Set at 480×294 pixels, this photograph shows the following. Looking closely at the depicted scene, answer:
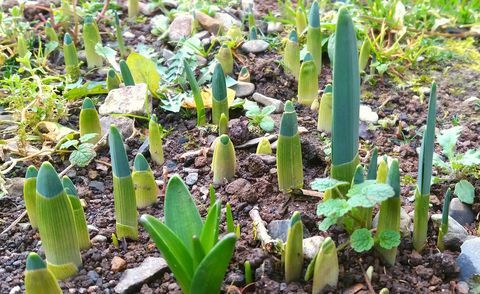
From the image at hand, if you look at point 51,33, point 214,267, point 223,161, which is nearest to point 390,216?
point 214,267

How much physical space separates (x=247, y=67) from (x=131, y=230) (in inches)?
54.7

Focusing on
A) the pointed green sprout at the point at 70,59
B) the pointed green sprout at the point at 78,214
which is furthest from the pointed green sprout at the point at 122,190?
the pointed green sprout at the point at 70,59

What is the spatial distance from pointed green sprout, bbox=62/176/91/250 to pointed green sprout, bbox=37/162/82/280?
92mm

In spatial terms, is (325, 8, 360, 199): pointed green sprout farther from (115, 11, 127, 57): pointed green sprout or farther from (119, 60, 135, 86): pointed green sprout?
(115, 11, 127, 57): pointed green sprout

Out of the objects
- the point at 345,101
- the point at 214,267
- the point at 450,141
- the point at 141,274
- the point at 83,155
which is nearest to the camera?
the point at 214,267

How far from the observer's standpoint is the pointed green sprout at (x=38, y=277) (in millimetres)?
1719

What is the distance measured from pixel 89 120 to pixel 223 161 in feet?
2.04

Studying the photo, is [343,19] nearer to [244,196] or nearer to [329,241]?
[329,241]

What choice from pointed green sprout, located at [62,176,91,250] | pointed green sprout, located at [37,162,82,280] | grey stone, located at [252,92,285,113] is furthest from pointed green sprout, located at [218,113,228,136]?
pointed green sprout, located at [37,162,82,280]

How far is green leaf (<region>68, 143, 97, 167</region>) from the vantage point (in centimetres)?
254

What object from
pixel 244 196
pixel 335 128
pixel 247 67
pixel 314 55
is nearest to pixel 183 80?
pixel 247 67

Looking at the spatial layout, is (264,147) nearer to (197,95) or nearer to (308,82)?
(197,95)

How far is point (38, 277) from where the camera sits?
174 centimetres

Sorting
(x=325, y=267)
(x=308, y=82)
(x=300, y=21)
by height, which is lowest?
(x=325, y=267)
